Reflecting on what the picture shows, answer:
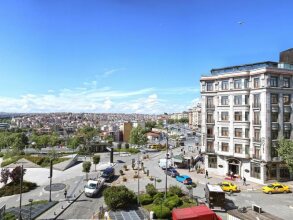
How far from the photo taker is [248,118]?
47.0m

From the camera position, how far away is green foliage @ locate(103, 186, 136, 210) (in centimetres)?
3056

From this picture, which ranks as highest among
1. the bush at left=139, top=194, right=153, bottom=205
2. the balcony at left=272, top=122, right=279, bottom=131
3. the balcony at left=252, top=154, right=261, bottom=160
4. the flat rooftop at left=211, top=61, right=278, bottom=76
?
the flat rooftop at left=211, top=61, right=278, bottom=76

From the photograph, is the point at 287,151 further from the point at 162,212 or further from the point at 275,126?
the point at 162,212

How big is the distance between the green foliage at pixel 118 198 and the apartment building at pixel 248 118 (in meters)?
25.2

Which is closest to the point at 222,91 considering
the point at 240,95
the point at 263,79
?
the point at 240,95

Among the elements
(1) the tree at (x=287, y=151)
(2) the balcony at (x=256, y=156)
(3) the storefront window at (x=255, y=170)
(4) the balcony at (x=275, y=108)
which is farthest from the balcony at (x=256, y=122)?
(3) the storefront window at (x=255, y=170)

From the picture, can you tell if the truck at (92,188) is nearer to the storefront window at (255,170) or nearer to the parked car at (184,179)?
the parked car at (184,179)

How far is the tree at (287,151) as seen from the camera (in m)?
39.3

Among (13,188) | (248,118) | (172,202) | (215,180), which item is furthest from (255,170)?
(13,188)

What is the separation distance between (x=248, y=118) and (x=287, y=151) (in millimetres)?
9104

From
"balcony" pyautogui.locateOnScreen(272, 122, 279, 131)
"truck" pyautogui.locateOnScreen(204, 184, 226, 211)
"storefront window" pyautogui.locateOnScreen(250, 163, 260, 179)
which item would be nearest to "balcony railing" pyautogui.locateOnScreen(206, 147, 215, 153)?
"storefront window" pyautogui.locateOnScreen(250, 163, 260, 179)

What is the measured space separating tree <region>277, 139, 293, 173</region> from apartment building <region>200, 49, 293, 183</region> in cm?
243

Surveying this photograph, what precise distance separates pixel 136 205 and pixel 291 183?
28767mm

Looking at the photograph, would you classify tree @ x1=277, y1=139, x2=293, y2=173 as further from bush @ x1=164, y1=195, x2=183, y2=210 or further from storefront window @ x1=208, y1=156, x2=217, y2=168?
bush @ x1=164, y1=195, x2=183, y2=210
